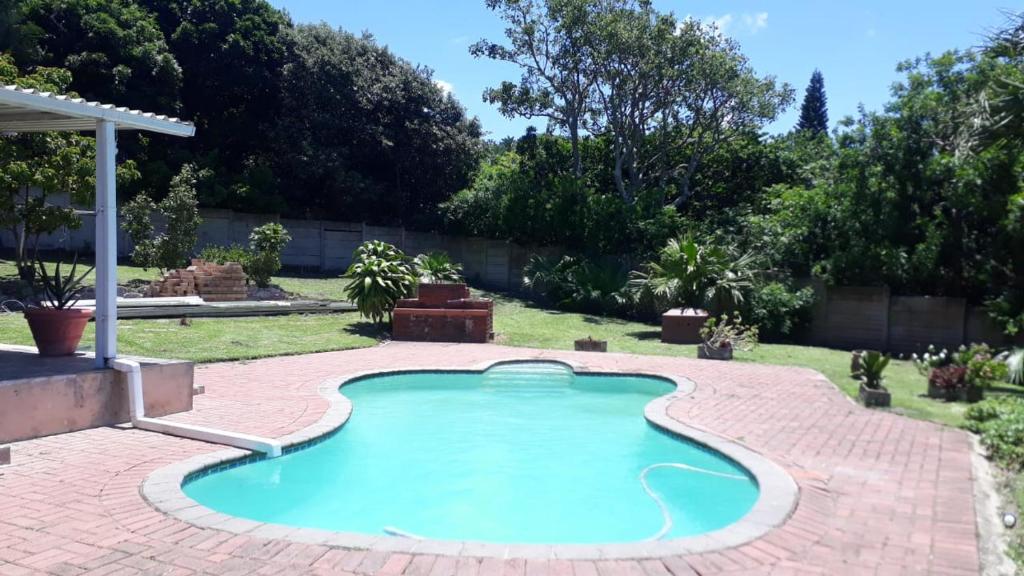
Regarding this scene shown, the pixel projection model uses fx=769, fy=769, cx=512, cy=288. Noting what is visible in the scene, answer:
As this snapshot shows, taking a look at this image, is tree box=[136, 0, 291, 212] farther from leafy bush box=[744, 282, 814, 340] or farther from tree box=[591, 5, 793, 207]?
leafy bush box=[744, 282, 814, 340]

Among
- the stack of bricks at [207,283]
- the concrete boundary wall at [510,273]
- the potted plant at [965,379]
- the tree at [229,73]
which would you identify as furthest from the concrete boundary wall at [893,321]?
the tree at [229,73]

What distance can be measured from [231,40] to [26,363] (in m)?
23.1

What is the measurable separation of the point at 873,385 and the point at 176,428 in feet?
27.1

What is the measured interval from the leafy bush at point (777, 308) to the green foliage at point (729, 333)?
440 millimetres

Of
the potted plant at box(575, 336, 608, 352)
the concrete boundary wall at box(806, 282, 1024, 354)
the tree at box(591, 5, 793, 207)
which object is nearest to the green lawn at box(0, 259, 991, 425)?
the potted plant at box(575, 336, 608, 352)

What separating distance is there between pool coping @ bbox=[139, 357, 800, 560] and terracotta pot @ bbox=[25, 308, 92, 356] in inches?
110

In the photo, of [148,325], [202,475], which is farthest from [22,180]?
[202,475]

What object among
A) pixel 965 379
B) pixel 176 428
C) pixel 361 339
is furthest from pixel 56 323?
pixel 965 379

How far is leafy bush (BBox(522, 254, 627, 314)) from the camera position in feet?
69.2

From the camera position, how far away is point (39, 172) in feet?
49.5

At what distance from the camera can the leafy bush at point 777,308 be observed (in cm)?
1667

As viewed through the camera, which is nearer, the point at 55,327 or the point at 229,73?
the point at 55,327

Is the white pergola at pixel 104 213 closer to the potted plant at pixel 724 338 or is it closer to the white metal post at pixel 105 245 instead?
the white metal post at pixel 105 245

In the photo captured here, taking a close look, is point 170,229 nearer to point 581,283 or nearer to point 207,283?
point 207,283
